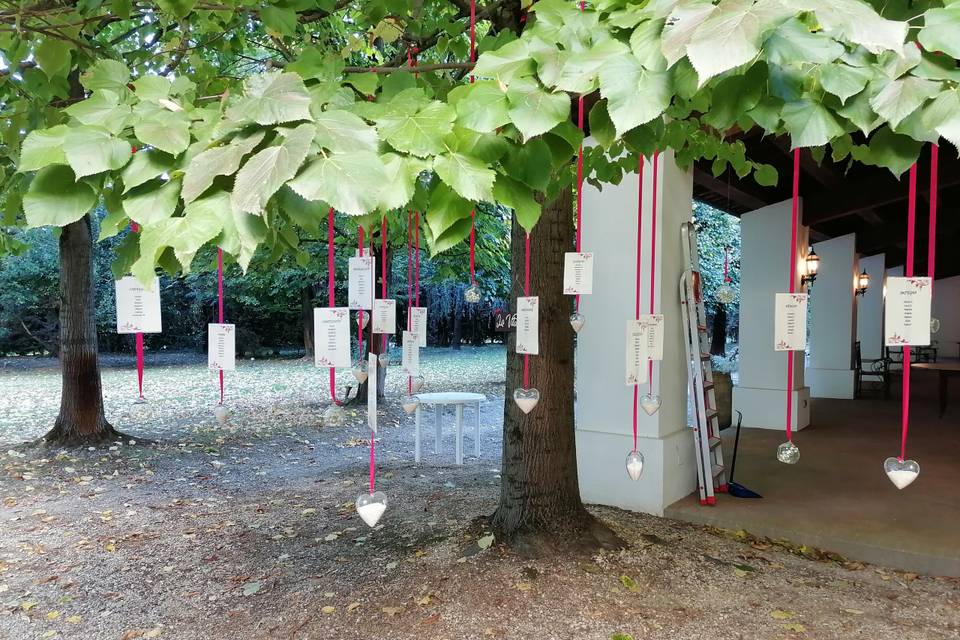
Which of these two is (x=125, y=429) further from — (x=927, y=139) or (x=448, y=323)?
(x=448, y=323)

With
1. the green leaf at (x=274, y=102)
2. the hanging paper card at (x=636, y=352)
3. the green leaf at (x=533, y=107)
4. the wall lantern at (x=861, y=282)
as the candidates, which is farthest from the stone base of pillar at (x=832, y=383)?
the green leaf at (x=274, y=102)

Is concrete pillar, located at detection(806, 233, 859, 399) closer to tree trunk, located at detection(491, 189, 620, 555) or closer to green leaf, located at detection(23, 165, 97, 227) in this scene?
tree trunk, located at detection(491, 189, 620, 555)

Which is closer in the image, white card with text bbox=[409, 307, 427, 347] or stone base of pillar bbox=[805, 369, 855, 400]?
white card with text bbox=[409, 307, 427, 347]

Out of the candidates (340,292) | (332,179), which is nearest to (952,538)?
(332,179)

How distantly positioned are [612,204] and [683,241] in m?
0.52

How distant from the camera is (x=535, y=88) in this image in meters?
1.05

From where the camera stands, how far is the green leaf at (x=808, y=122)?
3.38 feet

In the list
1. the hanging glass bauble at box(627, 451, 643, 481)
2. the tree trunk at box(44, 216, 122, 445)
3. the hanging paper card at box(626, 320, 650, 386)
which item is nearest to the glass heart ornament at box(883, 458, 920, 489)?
the hanging glass bauble at box(627, 451, 643, 481)

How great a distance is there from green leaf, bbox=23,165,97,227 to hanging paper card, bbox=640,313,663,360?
218 cm

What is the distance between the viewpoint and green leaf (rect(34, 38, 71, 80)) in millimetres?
2217

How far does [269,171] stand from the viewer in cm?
88

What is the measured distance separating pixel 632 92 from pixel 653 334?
2.03 m

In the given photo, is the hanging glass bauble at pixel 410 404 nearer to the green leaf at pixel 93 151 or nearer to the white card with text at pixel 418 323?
the white card with text at pixel 418 323

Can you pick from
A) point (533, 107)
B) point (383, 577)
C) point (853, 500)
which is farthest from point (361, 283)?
point (853, 500)
